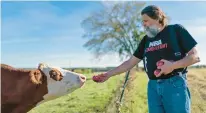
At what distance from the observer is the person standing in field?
18.3 ft

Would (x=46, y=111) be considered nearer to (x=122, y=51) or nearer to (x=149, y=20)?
(x=149, y=20)

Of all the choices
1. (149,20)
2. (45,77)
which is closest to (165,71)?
(149,20)

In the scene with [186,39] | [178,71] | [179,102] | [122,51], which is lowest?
[179,102]

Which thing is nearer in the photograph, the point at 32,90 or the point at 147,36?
the point at 147,36

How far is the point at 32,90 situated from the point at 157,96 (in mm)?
1822

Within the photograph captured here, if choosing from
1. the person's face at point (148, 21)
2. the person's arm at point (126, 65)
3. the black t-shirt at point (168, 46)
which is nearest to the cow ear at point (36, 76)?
the person's arm at point (126, 65)

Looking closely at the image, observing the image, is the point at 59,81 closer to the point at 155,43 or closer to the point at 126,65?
the point at 126,65

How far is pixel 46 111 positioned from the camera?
12.4 metres

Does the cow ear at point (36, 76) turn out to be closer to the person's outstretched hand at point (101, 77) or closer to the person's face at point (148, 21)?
the person's outstretched hand at point (101, 77)

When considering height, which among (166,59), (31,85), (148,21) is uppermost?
(148,21)

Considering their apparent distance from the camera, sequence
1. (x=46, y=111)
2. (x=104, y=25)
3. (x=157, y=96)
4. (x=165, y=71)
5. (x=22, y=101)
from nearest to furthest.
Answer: (x=165, y=71)
(x=157, y=96)
(x=22, y=101)
(x=46, y=111)
(x=104, y=25)

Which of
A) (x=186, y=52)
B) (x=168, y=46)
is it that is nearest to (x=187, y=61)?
(x=186, y=52)

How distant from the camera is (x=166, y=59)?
5664 millimetres

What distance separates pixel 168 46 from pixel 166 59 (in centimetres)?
16
